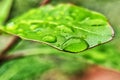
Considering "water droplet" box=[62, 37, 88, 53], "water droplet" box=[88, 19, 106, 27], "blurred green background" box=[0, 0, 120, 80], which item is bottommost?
"blurred green background" box=[0, 0, 120, 80]

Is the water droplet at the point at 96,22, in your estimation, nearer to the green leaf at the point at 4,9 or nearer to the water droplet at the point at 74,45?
the water droplet at the point at 74,45

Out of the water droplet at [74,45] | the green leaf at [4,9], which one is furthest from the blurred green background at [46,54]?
the water droplet at [74,45]

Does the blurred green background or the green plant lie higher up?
the green plant

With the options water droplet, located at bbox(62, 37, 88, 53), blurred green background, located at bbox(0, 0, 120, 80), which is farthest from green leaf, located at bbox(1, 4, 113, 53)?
blurred green background, located at bbox(0, 0, 120, 80)

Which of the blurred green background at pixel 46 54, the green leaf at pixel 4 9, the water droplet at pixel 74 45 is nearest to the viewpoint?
the water droplet at pixel 74 45

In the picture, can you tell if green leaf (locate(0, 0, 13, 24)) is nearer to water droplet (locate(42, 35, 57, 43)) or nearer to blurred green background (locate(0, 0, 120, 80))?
blurred green background (locate(0, 0, 120, 80))

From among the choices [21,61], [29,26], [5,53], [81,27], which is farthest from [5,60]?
[81,27]

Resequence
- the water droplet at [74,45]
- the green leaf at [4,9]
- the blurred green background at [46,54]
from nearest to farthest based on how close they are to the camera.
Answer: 1. the water droplet at [74,45]
2. the blurred green background at [46,54]
3. the green leaf at [4,9]

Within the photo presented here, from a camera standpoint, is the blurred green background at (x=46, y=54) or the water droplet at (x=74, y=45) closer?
the water droplet at (x=74, y=45)
